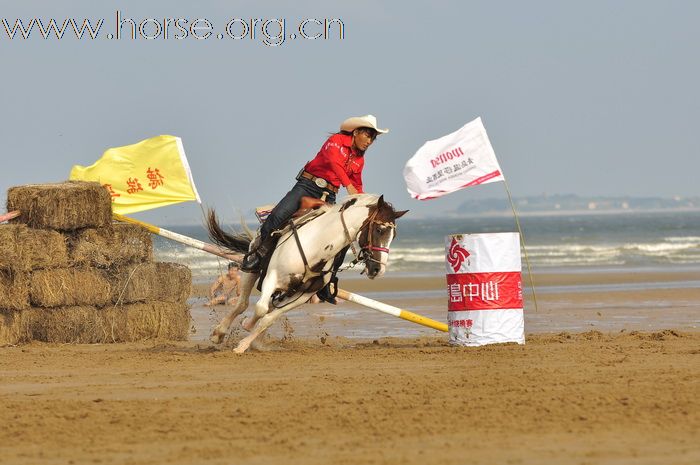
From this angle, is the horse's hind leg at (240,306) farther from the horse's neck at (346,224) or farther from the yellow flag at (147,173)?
the yellow flag at (147,173)

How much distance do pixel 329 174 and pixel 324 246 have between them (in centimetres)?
83

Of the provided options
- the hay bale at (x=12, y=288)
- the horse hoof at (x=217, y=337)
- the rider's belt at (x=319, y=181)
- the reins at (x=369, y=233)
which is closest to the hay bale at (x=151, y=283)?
the hay bale at (x=12, y=288)

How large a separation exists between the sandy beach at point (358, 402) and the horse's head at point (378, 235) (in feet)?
2.99

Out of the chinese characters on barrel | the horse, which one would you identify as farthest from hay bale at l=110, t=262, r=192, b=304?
the chinese characters on barrel

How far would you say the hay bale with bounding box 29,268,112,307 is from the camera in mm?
13180

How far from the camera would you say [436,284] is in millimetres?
29547

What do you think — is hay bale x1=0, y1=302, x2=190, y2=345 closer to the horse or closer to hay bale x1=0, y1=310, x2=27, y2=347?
hay bale x1=0, y1=310, x2=27, y2=347

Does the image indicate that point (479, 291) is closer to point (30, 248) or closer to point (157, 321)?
point (157, 321)

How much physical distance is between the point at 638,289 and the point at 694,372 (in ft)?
52.8

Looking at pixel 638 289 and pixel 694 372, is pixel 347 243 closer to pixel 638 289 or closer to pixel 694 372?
pixel 694 372

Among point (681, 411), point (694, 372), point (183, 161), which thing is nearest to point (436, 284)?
point (183, 161)

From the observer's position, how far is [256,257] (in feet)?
39.6

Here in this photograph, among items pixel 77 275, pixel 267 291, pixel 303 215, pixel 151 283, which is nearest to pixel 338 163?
pixel 303 215

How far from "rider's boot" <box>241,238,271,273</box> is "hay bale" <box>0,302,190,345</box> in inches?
89.1
